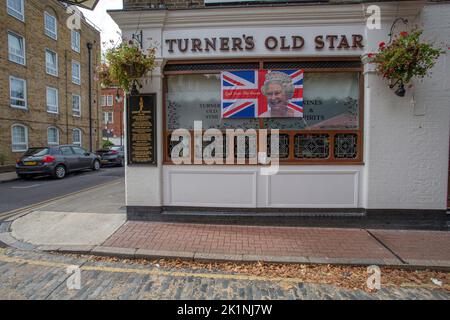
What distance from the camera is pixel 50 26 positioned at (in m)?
18.6

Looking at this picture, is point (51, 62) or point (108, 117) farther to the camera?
point (108, 117)

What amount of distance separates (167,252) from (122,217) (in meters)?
2.02

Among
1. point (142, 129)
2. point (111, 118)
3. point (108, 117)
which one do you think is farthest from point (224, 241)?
point (111, 118)

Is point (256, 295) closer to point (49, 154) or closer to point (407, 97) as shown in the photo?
point (407, 97)

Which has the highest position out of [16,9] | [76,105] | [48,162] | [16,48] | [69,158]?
[16,9]

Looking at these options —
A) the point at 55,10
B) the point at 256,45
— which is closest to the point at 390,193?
the point at 256,45

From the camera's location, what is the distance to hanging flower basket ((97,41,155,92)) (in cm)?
446

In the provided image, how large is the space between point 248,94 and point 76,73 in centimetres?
2203

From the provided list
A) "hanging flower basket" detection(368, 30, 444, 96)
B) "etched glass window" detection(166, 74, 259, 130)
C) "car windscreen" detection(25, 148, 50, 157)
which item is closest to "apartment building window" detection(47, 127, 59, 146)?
"car windscreen" detection(25, 148, 50, 157)

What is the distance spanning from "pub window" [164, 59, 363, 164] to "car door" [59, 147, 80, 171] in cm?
961

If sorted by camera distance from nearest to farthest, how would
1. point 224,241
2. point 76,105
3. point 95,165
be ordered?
point 224,241 < point 95,165 < point 76,105

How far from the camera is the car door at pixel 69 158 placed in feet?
40.0

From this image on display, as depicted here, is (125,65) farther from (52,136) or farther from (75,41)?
(75,41)

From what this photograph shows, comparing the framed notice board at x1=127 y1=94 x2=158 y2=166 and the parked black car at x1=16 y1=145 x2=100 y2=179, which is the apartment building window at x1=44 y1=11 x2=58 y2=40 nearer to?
the parked black car at x1=16 y1=145 x2=100 y2=179
